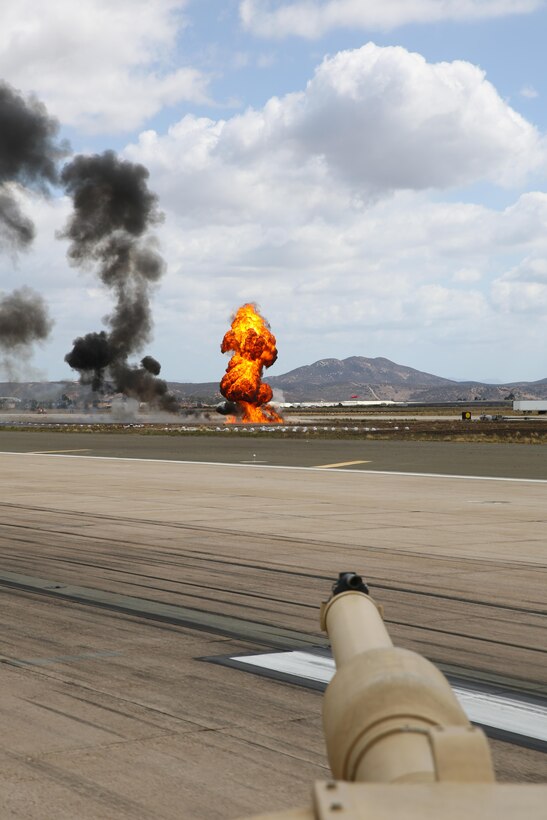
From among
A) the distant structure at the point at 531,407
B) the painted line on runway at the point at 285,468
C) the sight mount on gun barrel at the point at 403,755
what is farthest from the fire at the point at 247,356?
the sight mount on gun barrel at the point at 403,755

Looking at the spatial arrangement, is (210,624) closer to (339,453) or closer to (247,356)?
(339,453)

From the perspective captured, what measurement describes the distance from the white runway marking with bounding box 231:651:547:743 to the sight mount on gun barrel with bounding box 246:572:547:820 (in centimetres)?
506

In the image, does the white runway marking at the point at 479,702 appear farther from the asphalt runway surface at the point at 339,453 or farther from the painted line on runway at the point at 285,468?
the asphalt runway surface at the point at 339,453

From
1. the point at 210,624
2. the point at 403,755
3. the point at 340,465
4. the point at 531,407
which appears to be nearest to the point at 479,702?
the point at 210,624

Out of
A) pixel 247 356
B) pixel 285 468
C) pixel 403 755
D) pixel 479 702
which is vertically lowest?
pixel 285 468

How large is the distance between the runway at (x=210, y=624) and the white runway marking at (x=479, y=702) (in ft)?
0.98

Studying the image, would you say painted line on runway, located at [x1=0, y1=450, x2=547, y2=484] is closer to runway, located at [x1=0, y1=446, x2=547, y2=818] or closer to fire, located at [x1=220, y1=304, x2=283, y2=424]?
runway, located at [x1=0, y1=446, x2=547, y2=818]

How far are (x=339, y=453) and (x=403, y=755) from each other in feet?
150

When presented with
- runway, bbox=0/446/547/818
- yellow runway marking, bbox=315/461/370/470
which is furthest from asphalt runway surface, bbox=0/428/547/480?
runway, bbox=0/446/547/818

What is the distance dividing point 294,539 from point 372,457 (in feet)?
86.4

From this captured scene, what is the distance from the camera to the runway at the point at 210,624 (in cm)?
616

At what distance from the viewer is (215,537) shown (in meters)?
18.6

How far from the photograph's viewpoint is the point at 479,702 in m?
7.77

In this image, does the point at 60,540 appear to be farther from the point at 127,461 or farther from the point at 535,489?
the point at 127,461
